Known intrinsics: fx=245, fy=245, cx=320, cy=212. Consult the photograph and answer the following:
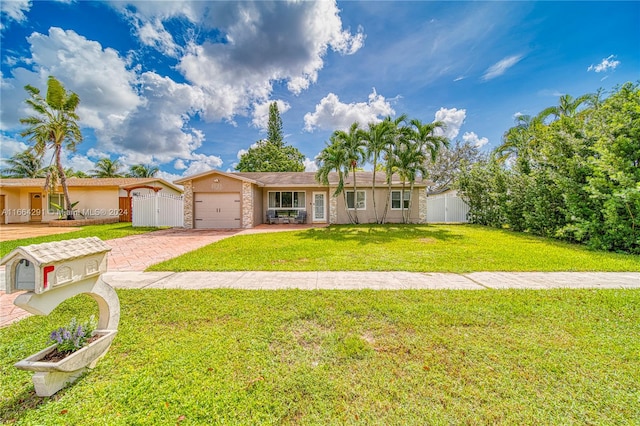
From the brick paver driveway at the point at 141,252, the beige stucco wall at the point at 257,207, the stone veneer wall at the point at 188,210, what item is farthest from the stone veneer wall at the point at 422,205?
the stone veneer wall at the point at 188,210

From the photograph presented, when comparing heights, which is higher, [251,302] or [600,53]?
[600,53]

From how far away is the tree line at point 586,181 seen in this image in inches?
299

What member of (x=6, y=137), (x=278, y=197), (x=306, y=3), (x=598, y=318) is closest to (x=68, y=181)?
Result: (x=6, y=137)

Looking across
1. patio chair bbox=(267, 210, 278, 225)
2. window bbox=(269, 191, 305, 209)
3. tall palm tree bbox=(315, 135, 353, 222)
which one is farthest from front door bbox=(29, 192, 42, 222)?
tall palm tree bbox=(315, 135, 353, 222)

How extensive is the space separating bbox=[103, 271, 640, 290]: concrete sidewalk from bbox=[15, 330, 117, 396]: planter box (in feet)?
7.80

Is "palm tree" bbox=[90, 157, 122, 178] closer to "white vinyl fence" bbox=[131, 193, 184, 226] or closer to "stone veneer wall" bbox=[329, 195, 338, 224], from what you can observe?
"white vinyl fence" bbox=[131, 193, 184, 226]

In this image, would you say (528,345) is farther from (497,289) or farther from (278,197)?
(278,197)

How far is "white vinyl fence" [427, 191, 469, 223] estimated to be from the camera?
17.6m

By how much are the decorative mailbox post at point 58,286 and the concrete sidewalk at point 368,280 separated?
7.75ft

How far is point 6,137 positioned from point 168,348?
24.0 meters

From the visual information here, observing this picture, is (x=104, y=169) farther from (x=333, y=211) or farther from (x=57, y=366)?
(x=57, y=366)

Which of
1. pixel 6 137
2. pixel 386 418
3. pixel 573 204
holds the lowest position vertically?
pixel 386 418

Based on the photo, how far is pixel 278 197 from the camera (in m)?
16.8

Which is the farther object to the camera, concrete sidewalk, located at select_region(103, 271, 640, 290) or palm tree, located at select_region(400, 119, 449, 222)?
palm tree, located at select_region(400, 119, 449, 222)
